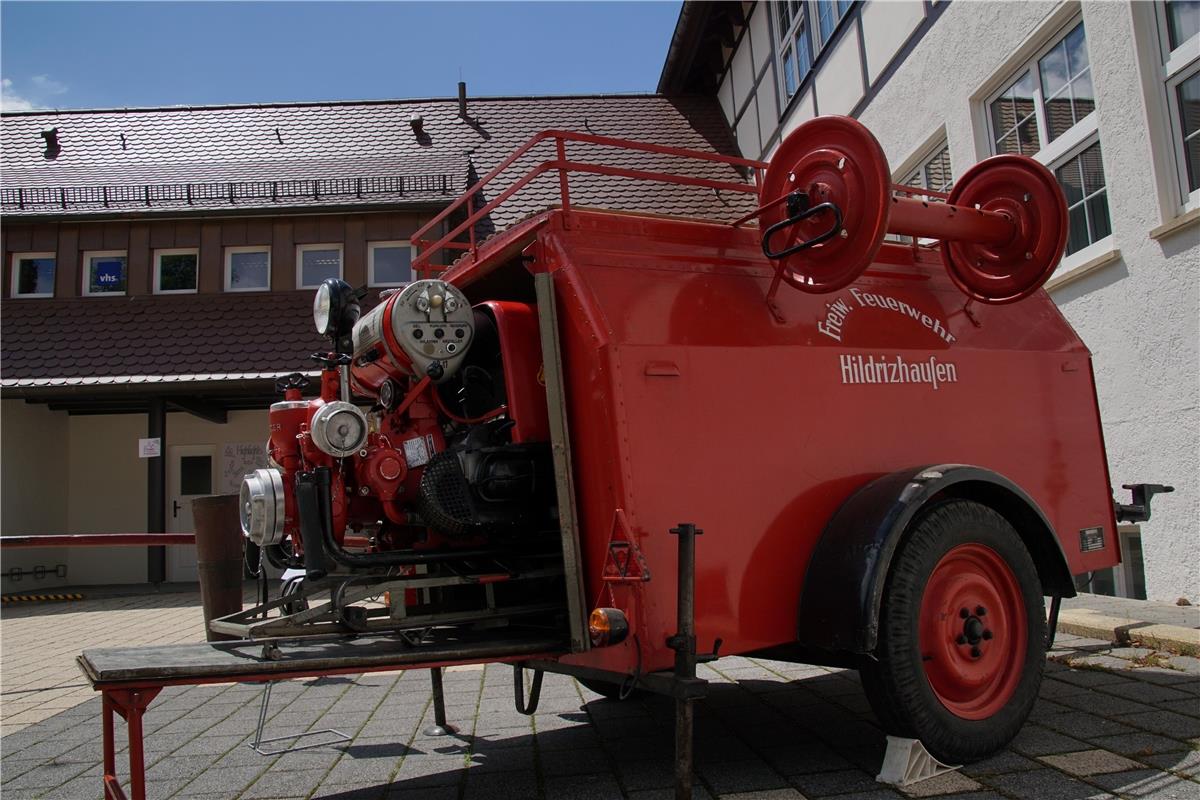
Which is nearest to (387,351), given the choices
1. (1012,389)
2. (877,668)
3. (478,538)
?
(478,538)

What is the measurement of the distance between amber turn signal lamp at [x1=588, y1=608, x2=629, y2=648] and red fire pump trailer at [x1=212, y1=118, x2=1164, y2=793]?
1 centimetres

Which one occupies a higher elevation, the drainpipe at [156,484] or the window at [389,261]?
the window at [389,261]

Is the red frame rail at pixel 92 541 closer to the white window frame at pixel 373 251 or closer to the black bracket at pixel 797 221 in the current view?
the black bracket at pixel 797 221

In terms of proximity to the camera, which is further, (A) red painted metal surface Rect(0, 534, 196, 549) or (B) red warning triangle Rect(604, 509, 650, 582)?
(A) red painted metal surface Rect(0, 534, 196, 549)

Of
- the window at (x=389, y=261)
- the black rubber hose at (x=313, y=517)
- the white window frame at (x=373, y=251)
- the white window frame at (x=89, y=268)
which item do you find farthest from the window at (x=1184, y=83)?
the white window frame at (x=89, y=268)

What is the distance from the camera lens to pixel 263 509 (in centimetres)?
383

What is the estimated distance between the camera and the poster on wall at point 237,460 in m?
16.0

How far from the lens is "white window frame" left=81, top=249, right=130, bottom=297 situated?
1568 cm

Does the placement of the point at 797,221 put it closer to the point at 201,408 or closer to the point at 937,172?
the point at 937,172

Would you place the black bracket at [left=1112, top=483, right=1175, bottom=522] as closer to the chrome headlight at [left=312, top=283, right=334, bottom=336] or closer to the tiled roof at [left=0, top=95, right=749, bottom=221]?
the chrome headlight at [left=312, top=283, right=334, bottom=336]

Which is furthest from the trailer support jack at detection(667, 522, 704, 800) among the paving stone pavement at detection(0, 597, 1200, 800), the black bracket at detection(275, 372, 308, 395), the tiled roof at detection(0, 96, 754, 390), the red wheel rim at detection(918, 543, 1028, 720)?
the tiled roof at detection(0, 96, 754, 390)

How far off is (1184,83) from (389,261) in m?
12.0

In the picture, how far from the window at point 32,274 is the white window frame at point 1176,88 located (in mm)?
16081

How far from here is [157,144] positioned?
59.9 feet
